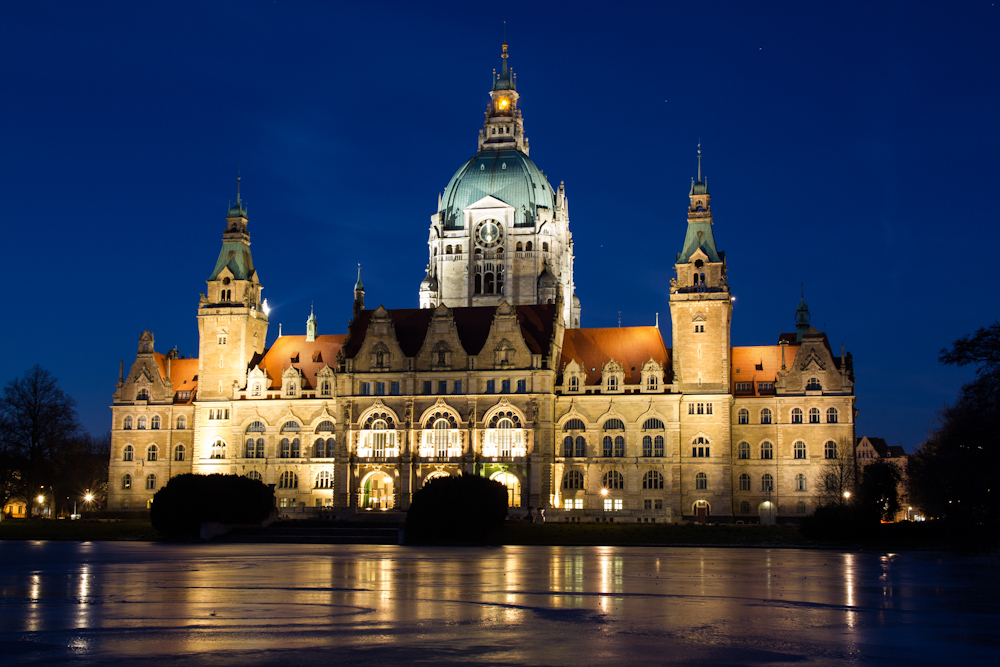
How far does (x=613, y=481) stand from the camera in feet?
309

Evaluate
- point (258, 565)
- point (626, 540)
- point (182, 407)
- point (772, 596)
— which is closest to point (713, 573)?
point (772, 596)

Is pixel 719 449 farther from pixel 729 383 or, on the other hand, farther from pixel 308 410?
pixel 308 410

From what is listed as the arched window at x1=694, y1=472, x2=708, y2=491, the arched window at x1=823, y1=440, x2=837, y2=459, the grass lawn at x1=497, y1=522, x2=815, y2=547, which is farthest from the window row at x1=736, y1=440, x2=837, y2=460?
the grass lawn at x1=497, y1=522, x2=815, y2=547

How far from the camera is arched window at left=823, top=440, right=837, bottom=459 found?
9319cm

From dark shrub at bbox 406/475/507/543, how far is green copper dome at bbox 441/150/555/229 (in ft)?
213

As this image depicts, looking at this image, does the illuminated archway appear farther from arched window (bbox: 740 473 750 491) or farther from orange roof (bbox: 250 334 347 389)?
orange roof (bbox: 250 334 347 389)

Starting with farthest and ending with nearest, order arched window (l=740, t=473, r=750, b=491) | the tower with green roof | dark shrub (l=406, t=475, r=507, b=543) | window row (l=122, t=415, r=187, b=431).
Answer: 1. the tower with green roof
2. window row (l=122, t=415, r=187, b=431)
3. arched window (l=740, t=473, r=750, b=491)
4. dark shrub (l=406, t=475, r=507, b=543)

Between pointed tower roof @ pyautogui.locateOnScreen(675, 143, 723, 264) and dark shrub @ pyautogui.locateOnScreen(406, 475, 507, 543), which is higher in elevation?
pointed tower roof @ pyautogui.locateOnScreen(675, 143, 723, 264)

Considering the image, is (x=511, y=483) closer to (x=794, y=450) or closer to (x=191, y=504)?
(x=794, y=450)

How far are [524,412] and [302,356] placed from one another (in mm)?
26690

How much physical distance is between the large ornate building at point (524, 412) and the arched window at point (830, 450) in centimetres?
19

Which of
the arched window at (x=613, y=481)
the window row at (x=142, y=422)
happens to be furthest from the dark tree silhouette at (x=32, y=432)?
the arched window at (x=613, y=481)

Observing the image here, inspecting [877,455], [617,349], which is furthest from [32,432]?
[877,455]

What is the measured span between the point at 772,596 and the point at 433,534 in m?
37.7
